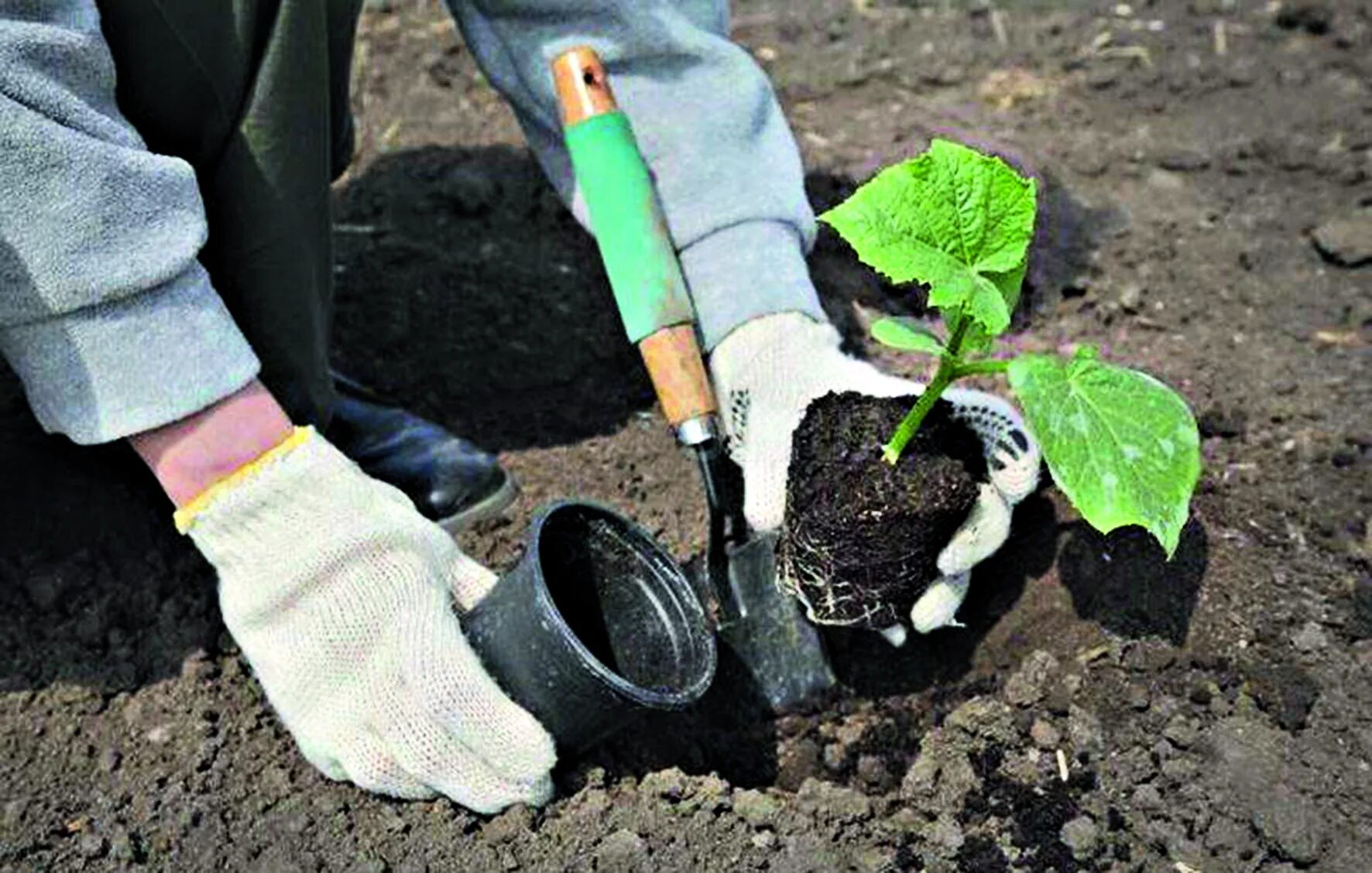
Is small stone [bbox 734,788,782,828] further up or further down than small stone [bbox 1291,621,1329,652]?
further up

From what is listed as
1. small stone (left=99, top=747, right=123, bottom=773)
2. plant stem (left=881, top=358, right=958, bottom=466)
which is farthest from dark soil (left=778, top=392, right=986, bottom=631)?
small stone (left=99, top=747, right=123, bottom=773)

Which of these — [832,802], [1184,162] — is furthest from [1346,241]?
[832,802]

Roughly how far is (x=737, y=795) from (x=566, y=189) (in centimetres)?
90

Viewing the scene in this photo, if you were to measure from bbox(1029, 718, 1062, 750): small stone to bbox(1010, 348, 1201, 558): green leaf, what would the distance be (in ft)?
1.24

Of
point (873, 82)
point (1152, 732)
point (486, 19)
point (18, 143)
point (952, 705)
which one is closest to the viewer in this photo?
point (18, 143)

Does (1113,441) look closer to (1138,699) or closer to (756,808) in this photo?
(1138,699)

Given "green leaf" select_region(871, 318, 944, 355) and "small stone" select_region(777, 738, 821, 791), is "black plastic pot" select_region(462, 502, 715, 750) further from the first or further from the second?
"green leaf" select_region(871, 318, 944, 355)

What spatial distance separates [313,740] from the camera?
1.79 m

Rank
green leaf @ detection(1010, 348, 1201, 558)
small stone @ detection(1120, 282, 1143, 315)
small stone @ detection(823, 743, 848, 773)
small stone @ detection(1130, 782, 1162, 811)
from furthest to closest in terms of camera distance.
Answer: small stone @ detection(1120, 282, 1143, 315)
small stone @ detection(823, 743, 848, 773)
small stone @ detection(1130, 782, 1162, 811)
green leaf @ detection(1010, 348, 1201, 558)

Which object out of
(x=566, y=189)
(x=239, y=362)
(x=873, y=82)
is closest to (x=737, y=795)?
(x=239, y=362)

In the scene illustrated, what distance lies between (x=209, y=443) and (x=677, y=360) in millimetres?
558

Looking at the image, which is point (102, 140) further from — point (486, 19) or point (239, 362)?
point (486, 19)

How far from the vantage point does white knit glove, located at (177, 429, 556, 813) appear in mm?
1757

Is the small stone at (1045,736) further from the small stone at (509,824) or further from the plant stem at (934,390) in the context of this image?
the small stone at (509,824)
